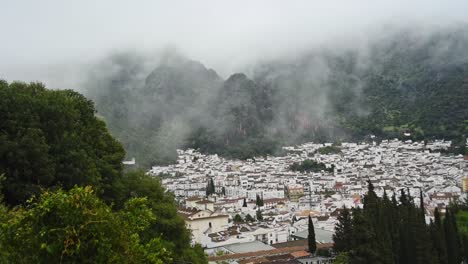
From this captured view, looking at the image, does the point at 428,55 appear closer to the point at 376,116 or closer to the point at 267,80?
the point at 376,116

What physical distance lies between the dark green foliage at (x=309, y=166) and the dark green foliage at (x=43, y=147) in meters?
75.1

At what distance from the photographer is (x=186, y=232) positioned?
17062mm

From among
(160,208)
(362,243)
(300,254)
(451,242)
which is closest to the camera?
(160,208)

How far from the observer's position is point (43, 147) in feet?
42.8

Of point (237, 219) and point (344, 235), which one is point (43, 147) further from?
point (237, 219)

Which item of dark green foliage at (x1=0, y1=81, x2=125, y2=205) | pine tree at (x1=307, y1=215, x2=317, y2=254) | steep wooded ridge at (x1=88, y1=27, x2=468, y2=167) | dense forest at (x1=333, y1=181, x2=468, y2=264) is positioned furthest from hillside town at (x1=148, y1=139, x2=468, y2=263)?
dark green foliage at (x1=0, y1=81, x2=125, y2=205)

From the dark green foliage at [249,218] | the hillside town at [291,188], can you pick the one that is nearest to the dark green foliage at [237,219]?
the hillside town at [291,188]

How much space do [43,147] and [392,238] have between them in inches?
733

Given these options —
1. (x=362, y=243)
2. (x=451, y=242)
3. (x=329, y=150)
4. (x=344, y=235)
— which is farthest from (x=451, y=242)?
(x=329, y=150)

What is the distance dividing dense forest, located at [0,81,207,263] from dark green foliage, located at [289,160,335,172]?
72.9 m

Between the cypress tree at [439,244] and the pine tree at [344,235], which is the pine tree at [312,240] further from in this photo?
the cypress tree at [439,244]

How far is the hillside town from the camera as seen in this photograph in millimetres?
37062

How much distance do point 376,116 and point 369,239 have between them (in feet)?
333

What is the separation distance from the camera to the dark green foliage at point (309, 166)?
88.8 metres
